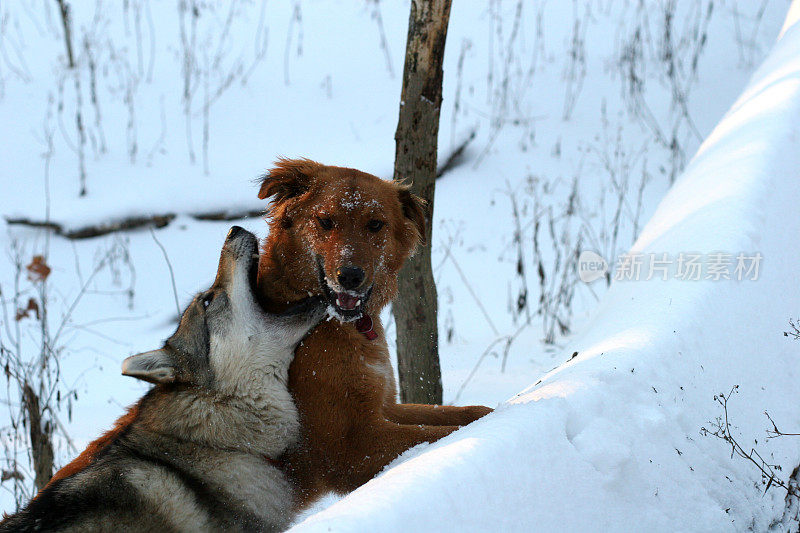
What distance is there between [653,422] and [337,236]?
61.5 inches

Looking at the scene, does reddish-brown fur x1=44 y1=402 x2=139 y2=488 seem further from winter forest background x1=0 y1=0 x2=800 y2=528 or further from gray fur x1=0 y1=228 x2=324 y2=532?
winter forest background x1=0 y1=0 x2=800 y2=528

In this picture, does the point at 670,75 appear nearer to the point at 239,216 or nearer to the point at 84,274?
the point at 239,216

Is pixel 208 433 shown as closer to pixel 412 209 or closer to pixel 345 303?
pixel 345 303

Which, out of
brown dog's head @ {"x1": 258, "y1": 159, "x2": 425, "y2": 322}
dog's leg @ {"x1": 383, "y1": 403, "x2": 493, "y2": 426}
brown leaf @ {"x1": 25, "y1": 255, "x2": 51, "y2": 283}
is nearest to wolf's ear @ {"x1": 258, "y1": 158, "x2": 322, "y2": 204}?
brown dog's head @ {"x1": 258, "y1": 159, "x2": 425, "y2": 322}

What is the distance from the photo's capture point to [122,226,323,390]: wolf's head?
322 centimetres

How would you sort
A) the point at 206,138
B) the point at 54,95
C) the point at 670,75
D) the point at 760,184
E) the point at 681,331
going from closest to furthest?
the point at 681,331 → the point at 760,184 → the point at 206,138 → the point at 54,95 → the point at 670,75

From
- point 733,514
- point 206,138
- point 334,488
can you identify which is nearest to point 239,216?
point 206,138

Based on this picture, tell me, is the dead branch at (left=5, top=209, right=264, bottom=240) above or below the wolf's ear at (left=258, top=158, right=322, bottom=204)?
below

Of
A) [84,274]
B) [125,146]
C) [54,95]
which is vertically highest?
[54,95]

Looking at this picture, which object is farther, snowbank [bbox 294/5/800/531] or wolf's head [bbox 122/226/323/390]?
wolf's head [bbox 122/226/323/390]

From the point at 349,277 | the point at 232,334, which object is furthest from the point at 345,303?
the point at 232,334

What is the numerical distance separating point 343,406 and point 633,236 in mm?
6059

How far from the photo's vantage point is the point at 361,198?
3408mm

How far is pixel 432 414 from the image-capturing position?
350cm
